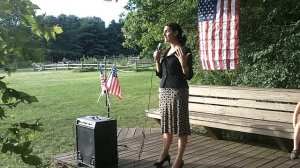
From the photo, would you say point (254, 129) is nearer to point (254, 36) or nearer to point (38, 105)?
point (254, 36)

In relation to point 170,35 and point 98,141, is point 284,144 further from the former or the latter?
point 98,141

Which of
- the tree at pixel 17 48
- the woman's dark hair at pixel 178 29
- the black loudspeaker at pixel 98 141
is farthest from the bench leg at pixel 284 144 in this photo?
the tree at pixel 17 48

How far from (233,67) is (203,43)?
0.83 m

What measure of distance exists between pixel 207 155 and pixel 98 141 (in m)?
1.53

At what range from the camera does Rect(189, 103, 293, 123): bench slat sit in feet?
17.7

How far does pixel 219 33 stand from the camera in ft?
22.7

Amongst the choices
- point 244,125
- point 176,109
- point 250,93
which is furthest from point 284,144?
point 176,109

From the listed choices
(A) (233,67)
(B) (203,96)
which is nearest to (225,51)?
(A) (233,67)

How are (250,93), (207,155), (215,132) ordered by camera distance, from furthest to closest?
(215,132)
(250,93)
(207,155)

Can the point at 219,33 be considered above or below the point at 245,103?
above

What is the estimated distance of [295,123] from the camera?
4926mm

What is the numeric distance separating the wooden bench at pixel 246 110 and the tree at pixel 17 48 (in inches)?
152

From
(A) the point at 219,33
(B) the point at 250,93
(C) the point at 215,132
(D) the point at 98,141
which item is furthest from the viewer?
(A) the point at 219,33

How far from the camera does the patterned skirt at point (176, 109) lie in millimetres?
4488
